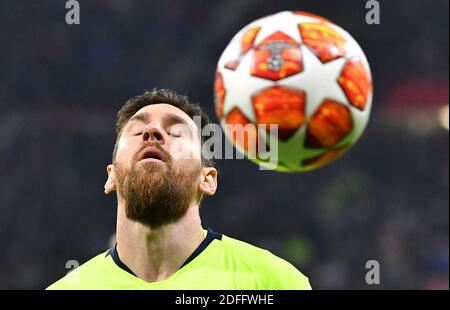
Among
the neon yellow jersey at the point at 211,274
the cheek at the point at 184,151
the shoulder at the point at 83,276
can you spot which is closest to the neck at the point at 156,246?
the neon yellow jersey at the point at 211,274

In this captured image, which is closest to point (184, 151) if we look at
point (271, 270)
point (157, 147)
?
point (157, 147)

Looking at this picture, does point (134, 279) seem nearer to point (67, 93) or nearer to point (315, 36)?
point (315, 36)

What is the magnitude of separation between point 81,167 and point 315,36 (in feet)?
23.1

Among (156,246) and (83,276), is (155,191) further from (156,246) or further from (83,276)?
(83,276)

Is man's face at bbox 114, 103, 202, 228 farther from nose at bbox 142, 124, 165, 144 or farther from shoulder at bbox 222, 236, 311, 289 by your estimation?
shoulder at bbox 222, 236, 311, 289

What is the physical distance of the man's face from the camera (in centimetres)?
365

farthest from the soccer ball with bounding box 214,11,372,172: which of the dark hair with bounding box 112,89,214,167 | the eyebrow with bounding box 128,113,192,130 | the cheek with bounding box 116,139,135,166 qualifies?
the cheek with bounding box 116,139,135,166

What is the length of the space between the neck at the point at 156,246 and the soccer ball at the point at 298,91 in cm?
71

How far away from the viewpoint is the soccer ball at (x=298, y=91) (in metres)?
4.17

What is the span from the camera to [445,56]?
39.3 feet

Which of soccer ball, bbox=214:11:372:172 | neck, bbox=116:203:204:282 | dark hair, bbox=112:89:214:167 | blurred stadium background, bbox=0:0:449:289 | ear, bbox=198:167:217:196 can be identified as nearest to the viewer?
neck, bbox=116:203:204:282

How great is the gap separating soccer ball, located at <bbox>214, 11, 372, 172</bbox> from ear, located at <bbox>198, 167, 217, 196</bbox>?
37cm

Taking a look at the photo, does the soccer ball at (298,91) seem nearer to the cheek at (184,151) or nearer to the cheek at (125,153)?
the cheek at (184,151)

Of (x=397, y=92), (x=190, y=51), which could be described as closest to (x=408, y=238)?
(x=397, y=92)
